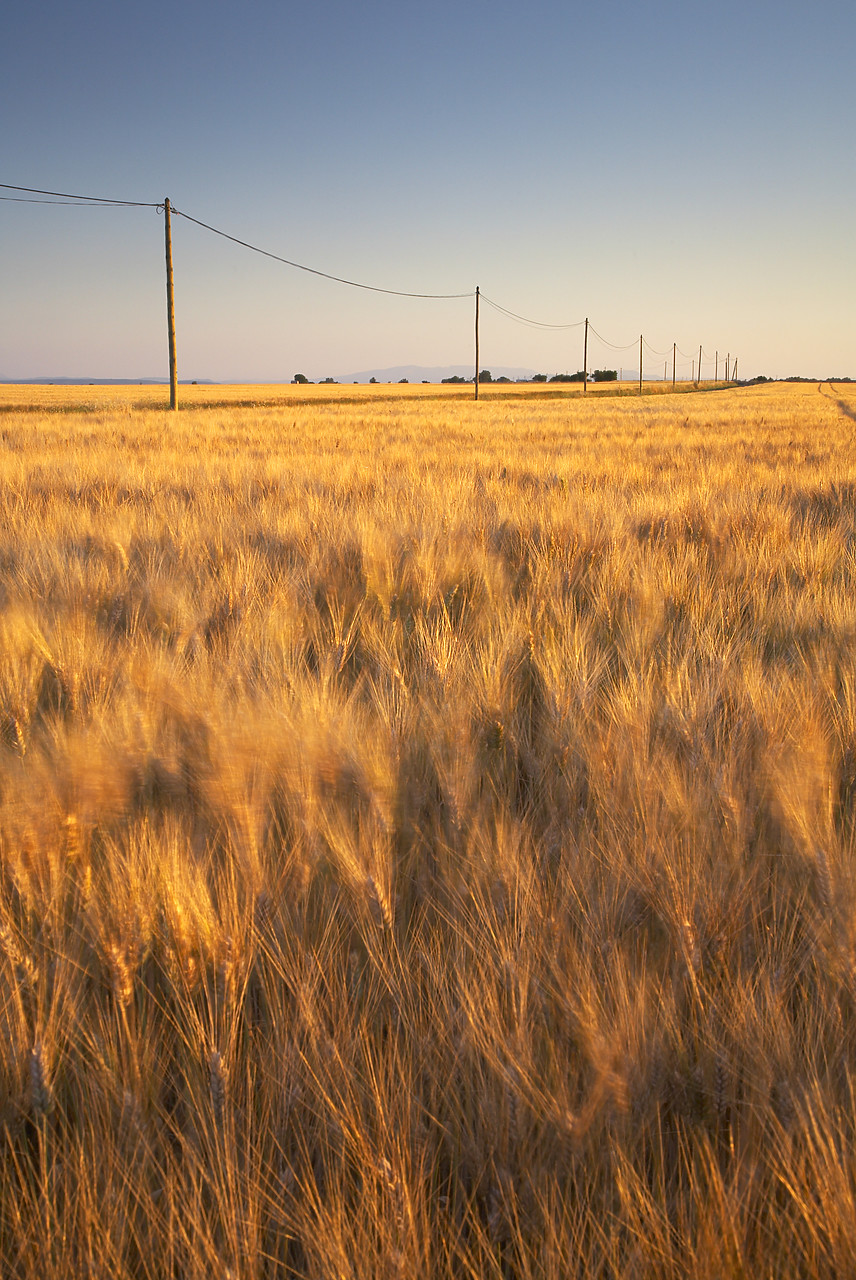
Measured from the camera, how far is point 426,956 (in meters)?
0.98

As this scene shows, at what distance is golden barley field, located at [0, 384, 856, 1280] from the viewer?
2.27 ft

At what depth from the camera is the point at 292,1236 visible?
2.23ft

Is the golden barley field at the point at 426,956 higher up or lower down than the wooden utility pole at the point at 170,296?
lower down

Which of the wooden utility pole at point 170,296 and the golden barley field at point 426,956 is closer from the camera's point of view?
the golden barley field at point 426,956

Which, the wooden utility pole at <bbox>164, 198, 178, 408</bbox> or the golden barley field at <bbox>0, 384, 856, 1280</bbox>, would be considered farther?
the wooden utility pole at <bbox>164, 198, 178, 408</bbox>

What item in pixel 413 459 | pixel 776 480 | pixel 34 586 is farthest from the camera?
pixel 413 459

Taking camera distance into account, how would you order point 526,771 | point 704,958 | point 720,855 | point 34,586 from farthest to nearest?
point 34,586, point 526,771, point 720,855, point 704,958

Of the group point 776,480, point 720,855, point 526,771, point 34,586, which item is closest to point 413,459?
point 776,480

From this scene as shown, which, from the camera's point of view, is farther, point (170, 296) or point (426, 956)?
point (170, 296)

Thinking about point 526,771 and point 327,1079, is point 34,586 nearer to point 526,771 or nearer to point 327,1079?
point 526,771

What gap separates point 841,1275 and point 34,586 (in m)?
3.15

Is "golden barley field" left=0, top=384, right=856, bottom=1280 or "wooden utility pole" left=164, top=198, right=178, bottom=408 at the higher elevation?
"wooden utility pole" left=164, top=198, right=178, bottom=408

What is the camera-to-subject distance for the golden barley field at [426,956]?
692 mm

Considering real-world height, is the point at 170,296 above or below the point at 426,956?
above
